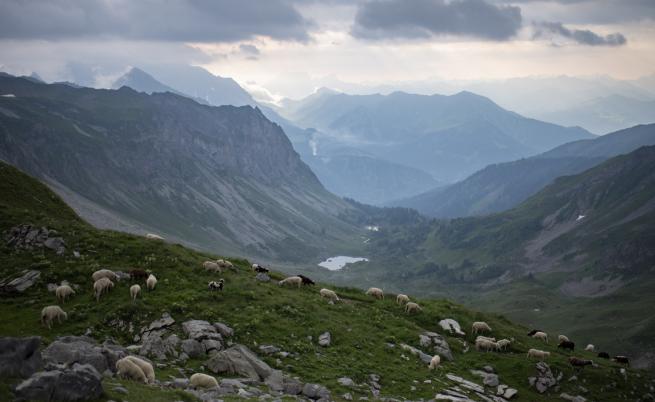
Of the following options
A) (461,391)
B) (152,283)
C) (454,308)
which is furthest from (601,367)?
(152,283)

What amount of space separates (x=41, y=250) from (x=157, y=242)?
29.0 feet

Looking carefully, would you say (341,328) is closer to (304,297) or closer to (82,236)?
(304,297)

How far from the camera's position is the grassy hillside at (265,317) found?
34.6 meters

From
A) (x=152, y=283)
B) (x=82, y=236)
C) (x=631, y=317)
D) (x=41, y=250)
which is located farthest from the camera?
(x=631, y=317)

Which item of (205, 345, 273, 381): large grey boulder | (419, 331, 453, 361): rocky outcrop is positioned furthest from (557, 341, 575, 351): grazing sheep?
(205, 345, 273, 381): large grey boulder

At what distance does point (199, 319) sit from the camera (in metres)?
36.2

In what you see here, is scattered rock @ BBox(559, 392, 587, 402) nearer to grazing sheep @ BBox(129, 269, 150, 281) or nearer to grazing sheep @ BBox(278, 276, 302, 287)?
grazing sheep @ BBox(278, 276, 302, 287)

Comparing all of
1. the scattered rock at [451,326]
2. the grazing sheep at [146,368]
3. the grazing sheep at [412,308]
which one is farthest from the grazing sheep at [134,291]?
the scattered rock at [451,326]

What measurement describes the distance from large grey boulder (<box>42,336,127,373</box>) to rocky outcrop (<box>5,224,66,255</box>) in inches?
641

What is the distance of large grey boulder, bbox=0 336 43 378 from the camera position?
20.6m

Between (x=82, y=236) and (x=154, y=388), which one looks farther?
(x=82, y=236)

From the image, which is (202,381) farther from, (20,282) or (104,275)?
(20,282)

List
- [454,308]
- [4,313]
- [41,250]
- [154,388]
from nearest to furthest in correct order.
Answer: [154,388]
[4,313]
[41,250]
[454,308]

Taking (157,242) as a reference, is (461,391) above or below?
below
